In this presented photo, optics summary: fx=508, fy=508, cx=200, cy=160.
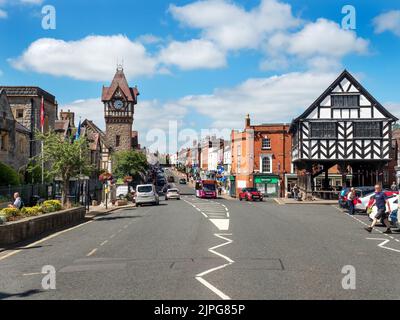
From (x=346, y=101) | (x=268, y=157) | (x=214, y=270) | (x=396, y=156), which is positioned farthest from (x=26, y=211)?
(x=396, y=156)

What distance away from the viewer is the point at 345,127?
48469 millimetres

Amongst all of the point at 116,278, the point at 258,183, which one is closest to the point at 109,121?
the point at 258,183

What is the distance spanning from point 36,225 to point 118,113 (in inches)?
2929

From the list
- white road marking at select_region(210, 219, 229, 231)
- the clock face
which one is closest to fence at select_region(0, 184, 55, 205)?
white road marking at select_region(210, 219, 229, 231)

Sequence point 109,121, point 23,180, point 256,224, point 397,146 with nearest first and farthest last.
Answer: point 256,224, point 23,180, point 397,146, point 109,121

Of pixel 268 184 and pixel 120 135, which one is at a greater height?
pixel 120 135

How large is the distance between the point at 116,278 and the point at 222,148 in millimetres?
88783

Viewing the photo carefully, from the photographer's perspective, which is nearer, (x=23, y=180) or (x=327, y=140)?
(x=23, y=180)

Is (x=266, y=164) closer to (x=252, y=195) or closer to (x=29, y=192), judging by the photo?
(x=252, y=195)

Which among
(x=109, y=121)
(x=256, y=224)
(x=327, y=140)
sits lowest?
(x=256, y=224)

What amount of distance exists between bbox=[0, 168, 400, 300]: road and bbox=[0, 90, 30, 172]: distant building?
758 inches

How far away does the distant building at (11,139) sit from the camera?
36.3m

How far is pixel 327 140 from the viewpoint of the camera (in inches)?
1917
